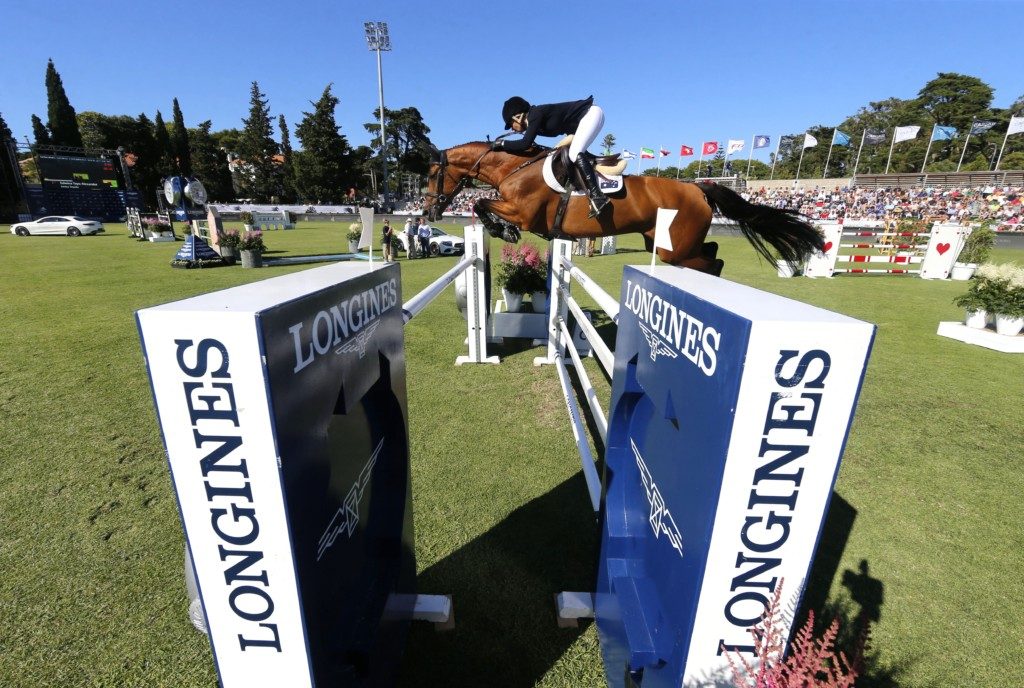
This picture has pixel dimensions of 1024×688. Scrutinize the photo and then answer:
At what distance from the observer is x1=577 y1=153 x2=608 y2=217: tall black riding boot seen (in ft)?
13.1

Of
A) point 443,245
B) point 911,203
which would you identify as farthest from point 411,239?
point 911,203

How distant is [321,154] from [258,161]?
11.1 metres

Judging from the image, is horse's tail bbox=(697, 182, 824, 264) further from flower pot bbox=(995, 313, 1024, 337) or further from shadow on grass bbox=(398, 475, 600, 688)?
flower pot bbox=(995, 313, 1024, 337)

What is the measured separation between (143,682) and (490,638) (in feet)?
4.69

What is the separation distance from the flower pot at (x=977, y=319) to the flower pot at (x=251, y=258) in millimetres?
15433

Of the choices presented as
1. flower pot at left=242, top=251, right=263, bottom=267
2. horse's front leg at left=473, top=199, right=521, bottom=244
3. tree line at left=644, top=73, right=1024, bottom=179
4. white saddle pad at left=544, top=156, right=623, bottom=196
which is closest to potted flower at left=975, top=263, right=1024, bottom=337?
white saddle pad at left=544, top=156, right=623, bottom=196

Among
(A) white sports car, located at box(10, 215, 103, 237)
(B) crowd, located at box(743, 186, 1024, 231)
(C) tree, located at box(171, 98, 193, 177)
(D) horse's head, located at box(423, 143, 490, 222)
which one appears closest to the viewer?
(D) horse's head, located at box(423, 143, 490, 222)

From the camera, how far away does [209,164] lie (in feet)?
169

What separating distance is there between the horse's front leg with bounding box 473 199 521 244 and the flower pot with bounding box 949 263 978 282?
13.4 meters

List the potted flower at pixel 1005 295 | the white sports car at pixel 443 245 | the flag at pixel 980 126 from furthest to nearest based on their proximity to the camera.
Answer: the flag at pixel 980 126 → the white sports car at pixel 443 245 → the potted flower at pixel 1005 295

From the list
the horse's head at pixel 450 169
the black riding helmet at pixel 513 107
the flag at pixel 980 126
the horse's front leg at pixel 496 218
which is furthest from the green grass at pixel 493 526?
the flag at pixel 980 126

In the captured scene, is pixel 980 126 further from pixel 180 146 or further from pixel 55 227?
→ pixel 180 146

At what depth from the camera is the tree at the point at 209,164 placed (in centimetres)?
5097

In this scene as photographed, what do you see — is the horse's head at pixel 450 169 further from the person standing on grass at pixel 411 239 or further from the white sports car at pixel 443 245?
the white sports car at pixel 443 245
